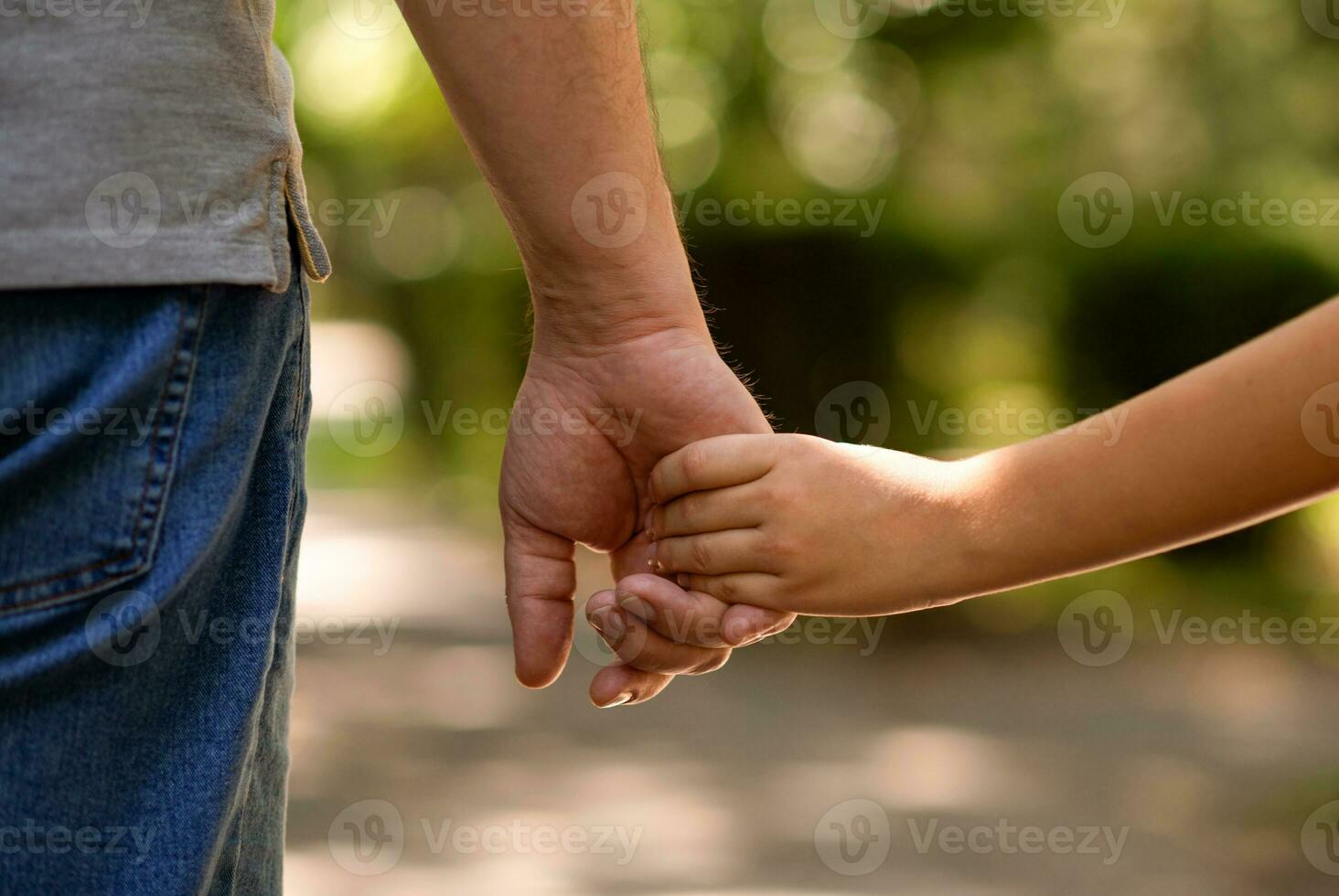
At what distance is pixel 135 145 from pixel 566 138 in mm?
578

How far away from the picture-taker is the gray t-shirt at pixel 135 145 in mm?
1119

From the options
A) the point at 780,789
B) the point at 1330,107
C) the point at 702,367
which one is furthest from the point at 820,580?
the point at 1330,107

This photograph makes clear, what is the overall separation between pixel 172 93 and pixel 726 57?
8317 millimetres

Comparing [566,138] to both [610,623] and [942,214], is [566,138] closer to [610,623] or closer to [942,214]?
[610,623]

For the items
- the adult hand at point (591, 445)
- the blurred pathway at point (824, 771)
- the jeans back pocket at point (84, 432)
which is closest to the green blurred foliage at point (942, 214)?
the blurred pathway at point (824, 771)

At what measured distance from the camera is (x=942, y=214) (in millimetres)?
7250

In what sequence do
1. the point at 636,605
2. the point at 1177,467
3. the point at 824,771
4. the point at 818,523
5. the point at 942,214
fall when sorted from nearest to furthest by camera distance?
the point at 1177,467
the point at 818,523
the point at 636,605
the point at 824,771
the point at 942,214

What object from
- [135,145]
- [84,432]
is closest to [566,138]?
[135,145]

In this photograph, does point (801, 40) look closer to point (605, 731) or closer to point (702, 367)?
point (605, 731)

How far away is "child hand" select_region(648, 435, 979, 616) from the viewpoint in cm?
182

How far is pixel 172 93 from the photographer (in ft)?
3.91

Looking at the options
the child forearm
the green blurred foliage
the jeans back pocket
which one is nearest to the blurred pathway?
the green blurred foliage

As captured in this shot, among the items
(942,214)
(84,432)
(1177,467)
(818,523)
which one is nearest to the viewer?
(84,432)

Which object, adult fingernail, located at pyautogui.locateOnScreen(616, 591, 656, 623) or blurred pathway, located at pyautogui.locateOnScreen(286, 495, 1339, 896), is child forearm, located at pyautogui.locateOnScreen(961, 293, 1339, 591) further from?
blurred pathway, located at pyautogui.locateOnScreen(286, 495, 1339, 896)
